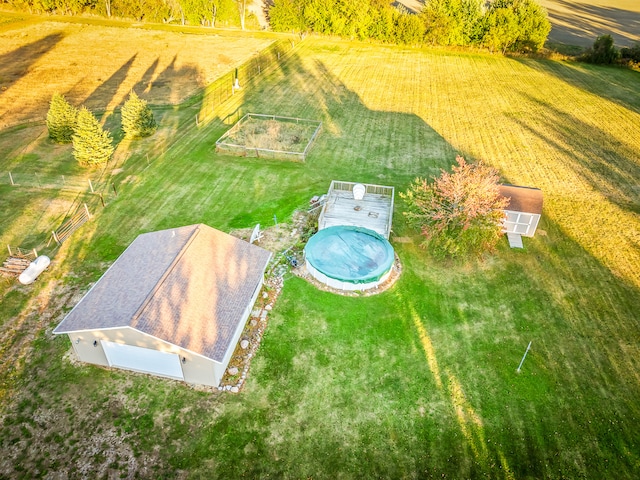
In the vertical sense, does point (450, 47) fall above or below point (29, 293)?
above

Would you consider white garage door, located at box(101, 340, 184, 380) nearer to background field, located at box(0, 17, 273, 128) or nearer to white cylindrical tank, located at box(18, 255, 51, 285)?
white cylindrical tank, located at box(18, 255, 51, 285)

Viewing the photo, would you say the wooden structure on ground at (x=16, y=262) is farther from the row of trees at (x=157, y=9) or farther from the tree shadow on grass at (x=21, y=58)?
the row of trees at (x=157, y=9)

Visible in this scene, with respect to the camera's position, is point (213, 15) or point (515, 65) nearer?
point (515, 65)

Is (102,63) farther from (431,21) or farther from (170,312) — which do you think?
(170,312)

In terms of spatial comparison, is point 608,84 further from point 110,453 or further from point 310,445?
point 110,453

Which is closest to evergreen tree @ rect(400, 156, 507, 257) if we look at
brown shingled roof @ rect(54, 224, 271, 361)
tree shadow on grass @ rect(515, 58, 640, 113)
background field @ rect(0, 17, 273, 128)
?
brown shingled roof @ rect(54, 224, 271, 361)

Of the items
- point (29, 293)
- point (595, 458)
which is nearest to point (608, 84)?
point (595, 458)
